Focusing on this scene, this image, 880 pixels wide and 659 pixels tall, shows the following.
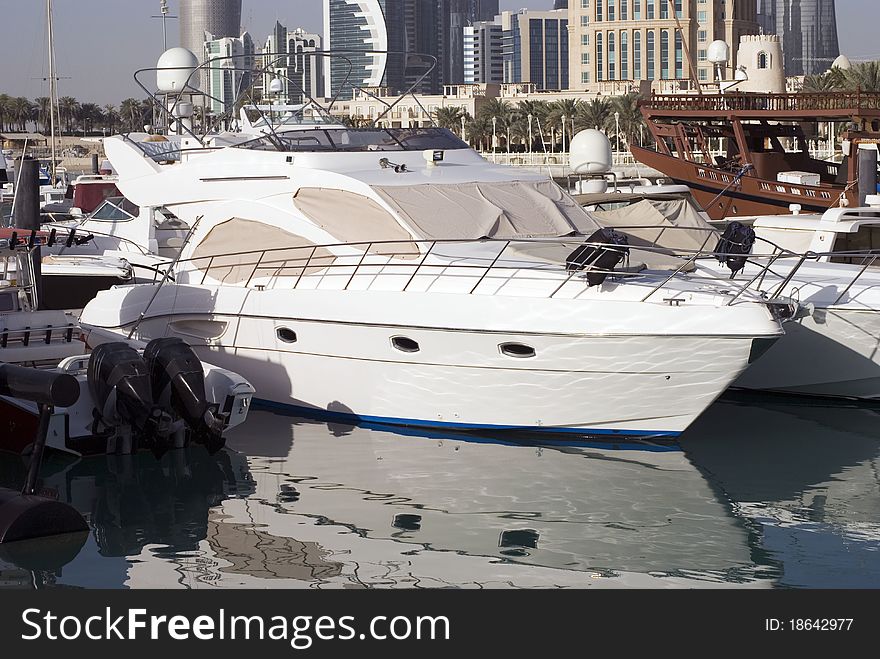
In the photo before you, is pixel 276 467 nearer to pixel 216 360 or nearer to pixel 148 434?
pixel 148 434

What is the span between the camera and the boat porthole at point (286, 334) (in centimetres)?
1266

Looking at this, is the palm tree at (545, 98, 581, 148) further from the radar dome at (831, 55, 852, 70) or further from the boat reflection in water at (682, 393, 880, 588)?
the boat reflection in water at (682, 393, 880, 588)

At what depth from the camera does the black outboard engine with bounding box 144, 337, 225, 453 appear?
37.0ft

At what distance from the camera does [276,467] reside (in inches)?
443

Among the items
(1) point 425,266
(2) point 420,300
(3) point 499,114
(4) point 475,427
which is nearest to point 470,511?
(4) point 475,427

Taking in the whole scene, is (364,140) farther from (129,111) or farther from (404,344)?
(129,111)

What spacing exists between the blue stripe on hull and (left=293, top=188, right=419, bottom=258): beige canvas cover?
1621 millimetres

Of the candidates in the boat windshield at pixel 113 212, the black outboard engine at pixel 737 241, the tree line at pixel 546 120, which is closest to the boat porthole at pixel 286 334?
the black outboard engine at pixel 737 241

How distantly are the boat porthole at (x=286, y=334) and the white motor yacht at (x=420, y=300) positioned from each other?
0.07ft

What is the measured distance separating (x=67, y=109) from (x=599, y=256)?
363 ft

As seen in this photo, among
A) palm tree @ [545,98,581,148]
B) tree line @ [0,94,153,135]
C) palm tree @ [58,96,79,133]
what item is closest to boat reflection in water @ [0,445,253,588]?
palm tree @ [545,98,581,148]

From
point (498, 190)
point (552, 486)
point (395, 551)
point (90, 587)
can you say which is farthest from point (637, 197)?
point (90, 587)

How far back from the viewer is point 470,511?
983 centimetres
